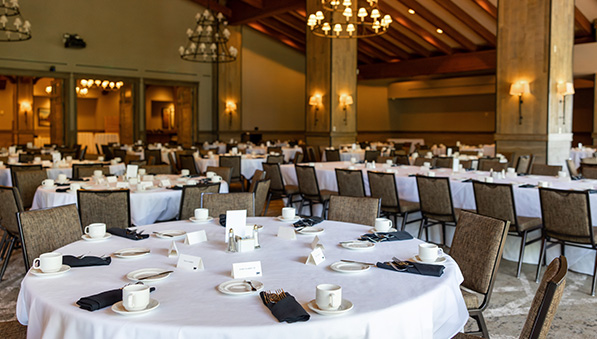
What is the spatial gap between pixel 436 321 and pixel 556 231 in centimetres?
282

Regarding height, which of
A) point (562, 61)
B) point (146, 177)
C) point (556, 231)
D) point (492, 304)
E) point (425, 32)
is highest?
point (425, 32)

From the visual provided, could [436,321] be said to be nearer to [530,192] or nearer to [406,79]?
[530,192]

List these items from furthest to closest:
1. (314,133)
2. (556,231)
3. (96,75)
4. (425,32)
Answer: (425,32) → (96,75) → (314,133) → (556,231)

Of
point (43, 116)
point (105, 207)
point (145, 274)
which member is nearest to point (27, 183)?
point (105, 207)

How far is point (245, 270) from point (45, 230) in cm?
161

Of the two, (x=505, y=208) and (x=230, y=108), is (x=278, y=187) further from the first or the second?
(x=230, y=108)

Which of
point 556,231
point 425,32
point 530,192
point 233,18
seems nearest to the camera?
point 556,231

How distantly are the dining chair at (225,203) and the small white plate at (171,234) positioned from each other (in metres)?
0.89

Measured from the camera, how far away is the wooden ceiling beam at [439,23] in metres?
14.9

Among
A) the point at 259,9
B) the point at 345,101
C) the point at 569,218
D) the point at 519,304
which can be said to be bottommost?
the point at 519,304

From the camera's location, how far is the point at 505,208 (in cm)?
472

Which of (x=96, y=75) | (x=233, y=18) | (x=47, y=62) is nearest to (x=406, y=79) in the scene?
(x=233, y=18)

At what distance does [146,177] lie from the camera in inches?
220

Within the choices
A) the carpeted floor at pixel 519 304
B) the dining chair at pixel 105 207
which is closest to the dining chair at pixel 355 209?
the carpeted floor at pixel 519 304
